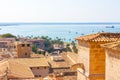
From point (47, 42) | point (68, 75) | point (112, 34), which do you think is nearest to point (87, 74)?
point (112, 34)

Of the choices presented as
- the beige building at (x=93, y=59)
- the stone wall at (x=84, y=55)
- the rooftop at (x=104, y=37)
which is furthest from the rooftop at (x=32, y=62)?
the beige building at (x=93, y=59)

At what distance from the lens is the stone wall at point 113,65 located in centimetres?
709

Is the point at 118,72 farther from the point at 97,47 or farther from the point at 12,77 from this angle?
the point at 12,77

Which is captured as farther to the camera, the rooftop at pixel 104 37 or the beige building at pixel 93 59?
the rooftop at pixel 104 37

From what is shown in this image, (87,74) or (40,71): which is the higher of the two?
(87,74)

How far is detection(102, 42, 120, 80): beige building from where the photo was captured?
7090 mm

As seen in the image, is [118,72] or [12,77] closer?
[118,72]

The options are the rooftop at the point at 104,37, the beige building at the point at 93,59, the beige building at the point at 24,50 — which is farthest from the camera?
the beige building at the point at 24,50

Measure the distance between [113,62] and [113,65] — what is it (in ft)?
0.24

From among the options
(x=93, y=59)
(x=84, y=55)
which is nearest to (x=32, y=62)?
(x=84, y=55)

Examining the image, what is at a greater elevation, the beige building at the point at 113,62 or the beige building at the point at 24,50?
the beige building at the point at 113,62

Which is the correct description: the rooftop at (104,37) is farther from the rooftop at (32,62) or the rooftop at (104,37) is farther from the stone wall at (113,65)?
the rooftop at (32,62)

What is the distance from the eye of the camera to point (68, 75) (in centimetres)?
1714

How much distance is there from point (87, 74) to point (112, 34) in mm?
1936
